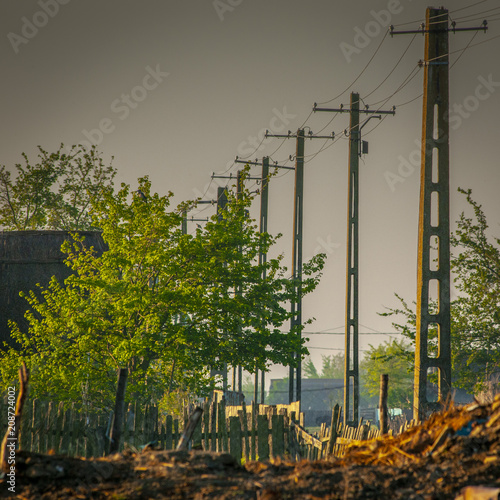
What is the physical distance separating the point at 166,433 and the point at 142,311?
7.04 meters

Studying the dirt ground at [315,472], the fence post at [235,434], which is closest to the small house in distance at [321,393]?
the fence post at [235,434]

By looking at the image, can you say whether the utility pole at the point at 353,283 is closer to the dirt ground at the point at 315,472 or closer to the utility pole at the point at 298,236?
the utility pole at the point at 298,236

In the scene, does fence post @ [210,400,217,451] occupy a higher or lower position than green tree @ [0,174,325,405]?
lower

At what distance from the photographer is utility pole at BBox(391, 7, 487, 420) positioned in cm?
1362

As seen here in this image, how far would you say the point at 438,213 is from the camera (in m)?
14.1

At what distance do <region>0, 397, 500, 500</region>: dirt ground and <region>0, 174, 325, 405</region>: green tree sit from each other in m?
11.4

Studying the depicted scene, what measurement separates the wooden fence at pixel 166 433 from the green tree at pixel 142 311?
17.8ft

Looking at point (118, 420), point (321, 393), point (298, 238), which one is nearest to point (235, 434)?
point (118, 420)

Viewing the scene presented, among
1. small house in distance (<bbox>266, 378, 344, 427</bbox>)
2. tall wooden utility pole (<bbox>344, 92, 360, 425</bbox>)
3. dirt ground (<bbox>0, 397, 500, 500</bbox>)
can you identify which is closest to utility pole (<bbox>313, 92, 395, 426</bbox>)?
tall wooden utility pole (<bbox>344, 92, 360, 425</bbox>)

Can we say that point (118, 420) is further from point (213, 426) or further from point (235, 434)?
point (235, 434)

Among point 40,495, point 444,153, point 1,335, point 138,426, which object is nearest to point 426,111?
point 444,153

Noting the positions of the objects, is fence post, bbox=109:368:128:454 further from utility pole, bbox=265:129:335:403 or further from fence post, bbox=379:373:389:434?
utility pole, bbox=265:129:335:403

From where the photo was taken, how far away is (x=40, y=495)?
590 centimetres

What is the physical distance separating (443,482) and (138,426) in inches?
277
